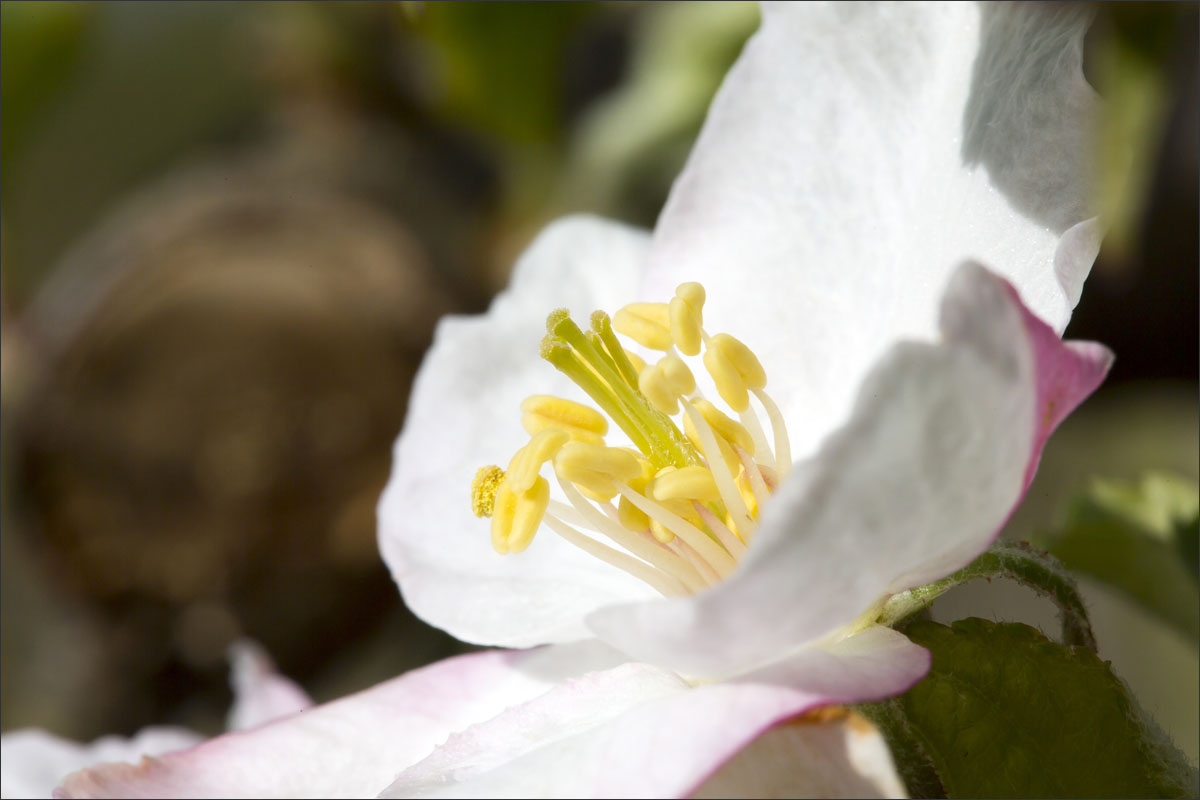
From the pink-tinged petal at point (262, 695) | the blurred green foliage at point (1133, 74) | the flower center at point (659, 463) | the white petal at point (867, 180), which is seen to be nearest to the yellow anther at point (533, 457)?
the flower center at point (659, 463)

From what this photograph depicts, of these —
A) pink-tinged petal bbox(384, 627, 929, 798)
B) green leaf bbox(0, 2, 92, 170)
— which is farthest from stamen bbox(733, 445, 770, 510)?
green leaf bbox(0, 2, 92, 170)

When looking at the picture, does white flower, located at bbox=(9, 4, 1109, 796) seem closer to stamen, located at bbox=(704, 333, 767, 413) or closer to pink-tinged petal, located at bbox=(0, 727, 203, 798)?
stamen, located at bbox=(704, 333, 767, 413)

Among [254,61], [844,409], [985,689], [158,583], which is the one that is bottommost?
[985,689]

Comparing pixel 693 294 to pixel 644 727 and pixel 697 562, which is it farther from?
pixel 644 727

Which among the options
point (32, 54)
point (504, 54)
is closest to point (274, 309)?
point (32, 54)

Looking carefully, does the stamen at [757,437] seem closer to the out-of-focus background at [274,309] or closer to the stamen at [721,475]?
the stamen at [721,475]

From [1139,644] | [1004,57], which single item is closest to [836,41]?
[1004,57]

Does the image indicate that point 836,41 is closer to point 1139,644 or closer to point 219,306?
point 1139,644
